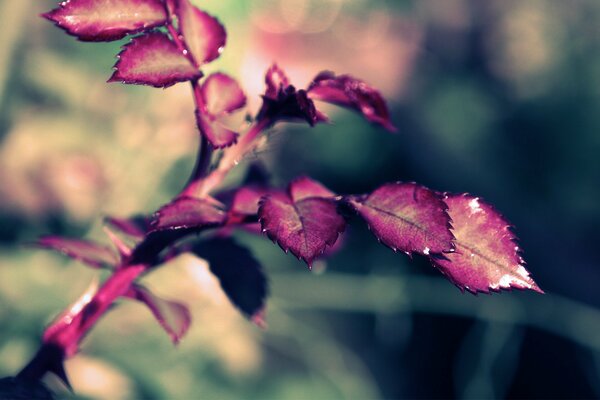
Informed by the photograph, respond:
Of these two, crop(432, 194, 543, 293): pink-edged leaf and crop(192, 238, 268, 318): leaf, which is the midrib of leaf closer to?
crop(432, 194, 543, 293): pink-edged leaf

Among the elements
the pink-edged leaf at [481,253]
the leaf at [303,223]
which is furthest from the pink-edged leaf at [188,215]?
the pink-edged leaf at [481,253]

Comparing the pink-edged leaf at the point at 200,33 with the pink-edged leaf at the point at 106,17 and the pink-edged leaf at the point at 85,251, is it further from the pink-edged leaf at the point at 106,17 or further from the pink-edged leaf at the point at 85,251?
the pink-edged leaf at the point at 85,251

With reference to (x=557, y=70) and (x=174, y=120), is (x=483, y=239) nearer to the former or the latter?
(x=174, y=120)

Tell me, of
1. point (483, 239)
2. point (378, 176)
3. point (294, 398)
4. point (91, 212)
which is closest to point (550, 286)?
point (378, 176)

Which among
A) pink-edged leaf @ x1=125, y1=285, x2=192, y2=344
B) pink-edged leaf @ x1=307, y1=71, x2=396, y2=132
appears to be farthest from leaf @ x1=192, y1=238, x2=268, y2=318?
pink-edged leaf @ x1=307, y1=71, x2=396, y2=132

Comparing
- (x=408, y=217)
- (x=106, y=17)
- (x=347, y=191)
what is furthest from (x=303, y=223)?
(x=347, y=191)

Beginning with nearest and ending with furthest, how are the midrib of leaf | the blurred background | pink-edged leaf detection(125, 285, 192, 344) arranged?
the midrib of leaf
pink-edged leaf detection(125, 285, 192, 344)
the blurred background
